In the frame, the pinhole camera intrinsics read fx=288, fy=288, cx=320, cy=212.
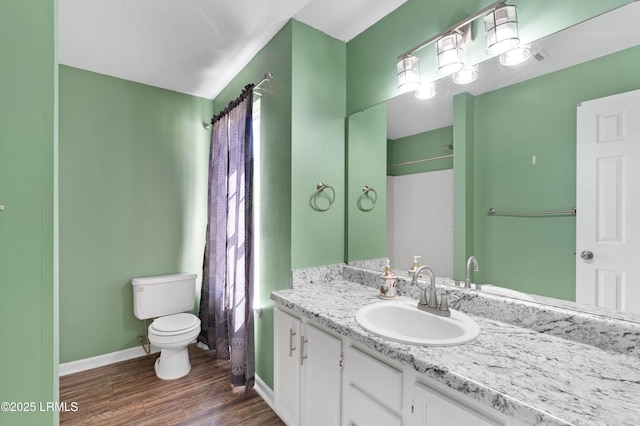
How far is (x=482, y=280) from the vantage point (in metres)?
1.33

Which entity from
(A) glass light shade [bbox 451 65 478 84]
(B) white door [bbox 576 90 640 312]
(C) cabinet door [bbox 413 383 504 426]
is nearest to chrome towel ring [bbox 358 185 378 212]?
(A) glass light shade [bbox 451 65 478 84]

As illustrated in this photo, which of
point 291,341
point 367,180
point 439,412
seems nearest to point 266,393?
point 291,341

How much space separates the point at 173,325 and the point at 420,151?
2.30 meters

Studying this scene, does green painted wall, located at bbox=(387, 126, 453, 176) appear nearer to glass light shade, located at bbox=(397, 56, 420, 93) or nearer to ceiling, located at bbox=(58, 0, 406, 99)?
glass light shade, located at bbox=(397, 56, 420, 93)

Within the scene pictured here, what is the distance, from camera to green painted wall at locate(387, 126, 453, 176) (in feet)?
4.90

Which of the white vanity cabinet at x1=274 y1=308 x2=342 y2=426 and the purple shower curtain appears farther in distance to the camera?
the purple shower curtain

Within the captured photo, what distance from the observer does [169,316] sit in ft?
8.43

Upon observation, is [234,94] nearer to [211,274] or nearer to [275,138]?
[275,138]

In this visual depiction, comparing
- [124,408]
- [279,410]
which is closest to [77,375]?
[124,408]

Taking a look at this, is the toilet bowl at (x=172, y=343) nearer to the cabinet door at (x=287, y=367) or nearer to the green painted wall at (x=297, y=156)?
the green painted wall at (x=297, y=156)

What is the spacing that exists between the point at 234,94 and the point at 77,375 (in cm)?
269

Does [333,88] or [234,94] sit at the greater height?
[234,94]
